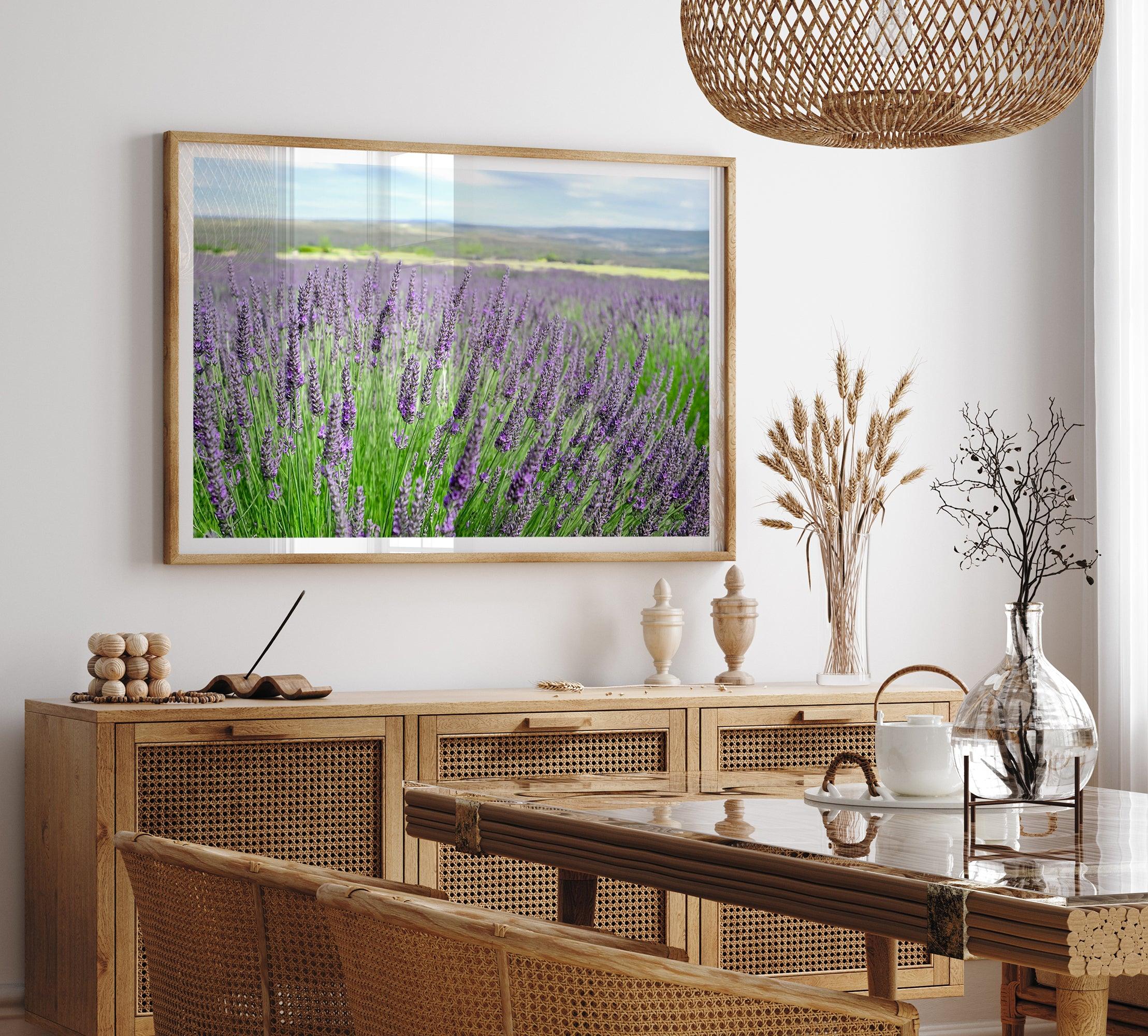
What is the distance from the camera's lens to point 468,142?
4.04 m

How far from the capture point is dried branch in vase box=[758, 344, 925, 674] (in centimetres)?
400

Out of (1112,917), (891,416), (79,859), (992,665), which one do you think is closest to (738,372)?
(891,416)

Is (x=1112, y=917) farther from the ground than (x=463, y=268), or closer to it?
closer to it

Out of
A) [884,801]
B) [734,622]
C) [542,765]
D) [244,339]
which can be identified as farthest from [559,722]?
[884,801]

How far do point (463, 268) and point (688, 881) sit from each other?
2.32 meters

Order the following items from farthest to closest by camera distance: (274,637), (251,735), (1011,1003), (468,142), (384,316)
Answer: (468,142)
(384,316)
(274,637)
(251,735)
(1011,1003)

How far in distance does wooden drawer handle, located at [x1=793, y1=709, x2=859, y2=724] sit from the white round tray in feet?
4.27

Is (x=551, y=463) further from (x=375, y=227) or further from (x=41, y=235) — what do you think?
(x=41, y=235)

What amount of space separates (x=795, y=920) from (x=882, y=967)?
3.19 ft

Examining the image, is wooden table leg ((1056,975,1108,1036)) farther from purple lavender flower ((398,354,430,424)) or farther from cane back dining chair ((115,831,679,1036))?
purple lavender flower ((398,354,430,424))

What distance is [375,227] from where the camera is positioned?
393 cm

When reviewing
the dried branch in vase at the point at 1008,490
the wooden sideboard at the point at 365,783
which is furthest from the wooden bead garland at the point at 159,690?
the dried branch in vase at the point at 1008,490

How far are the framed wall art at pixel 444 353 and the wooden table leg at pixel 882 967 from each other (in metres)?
1.57

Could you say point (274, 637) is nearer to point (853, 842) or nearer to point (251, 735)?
point (251, 735)
